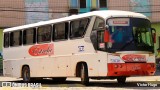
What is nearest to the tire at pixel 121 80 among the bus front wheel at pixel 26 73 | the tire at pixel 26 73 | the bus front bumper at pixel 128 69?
the bus front bumper at pixel 128 69

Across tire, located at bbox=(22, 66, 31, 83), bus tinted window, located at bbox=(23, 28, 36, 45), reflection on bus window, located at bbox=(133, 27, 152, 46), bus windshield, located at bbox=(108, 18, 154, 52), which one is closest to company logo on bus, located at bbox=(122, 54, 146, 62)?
bus windshield, located at bbox=(108, 18, 154, 52)

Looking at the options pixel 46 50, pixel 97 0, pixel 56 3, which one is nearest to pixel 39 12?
pixel 56 3

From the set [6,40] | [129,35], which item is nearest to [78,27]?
[129,35]

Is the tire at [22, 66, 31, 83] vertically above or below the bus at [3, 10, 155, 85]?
below

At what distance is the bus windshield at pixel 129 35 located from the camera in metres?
15.5

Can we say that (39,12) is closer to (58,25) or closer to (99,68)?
(58,25)

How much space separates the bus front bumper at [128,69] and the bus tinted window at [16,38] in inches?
303

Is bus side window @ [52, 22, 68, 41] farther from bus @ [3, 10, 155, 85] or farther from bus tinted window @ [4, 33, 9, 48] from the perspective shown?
bus tinted window @ [4, 33, 9, 48]

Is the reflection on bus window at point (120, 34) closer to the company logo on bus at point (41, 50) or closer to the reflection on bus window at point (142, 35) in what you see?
the reflection on bus window at point (142, 35)

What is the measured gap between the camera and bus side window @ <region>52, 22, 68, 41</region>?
17.7m

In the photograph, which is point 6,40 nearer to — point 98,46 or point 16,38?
point 16,38

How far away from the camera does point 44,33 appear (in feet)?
63.8

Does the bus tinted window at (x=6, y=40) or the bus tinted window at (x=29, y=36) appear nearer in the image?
the bus tinted window at (x=29, y=36)

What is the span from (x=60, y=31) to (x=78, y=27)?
4.60 feet
